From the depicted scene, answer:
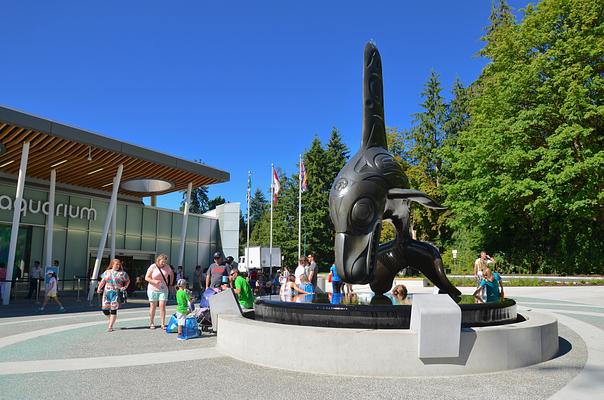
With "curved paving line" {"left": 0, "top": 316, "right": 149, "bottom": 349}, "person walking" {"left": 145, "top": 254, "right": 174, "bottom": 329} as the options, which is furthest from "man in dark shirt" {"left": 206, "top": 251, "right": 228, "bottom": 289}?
"curved paving line" {"left": 0, "top": 316, "right": 149, "bottom": 349}

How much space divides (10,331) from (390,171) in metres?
9.34

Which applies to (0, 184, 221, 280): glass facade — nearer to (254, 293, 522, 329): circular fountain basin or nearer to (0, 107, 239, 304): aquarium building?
(0, 107, 239, 304): aquarium building

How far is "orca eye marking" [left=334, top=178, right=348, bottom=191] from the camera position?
29.5 feet

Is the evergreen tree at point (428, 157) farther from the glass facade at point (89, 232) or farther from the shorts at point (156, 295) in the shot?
the shorts at point (156, 295)


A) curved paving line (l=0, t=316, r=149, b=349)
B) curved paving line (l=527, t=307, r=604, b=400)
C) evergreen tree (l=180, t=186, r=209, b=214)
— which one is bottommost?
curved paving line (l=0, t=316, r=149, b=349)

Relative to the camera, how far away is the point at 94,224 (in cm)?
2822

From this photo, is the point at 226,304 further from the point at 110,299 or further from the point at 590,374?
the point at 590,374

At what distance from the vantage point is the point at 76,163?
22359mm

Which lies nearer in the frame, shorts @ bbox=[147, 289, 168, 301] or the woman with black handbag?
the woman with black handbag

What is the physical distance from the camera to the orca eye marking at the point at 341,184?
29.5 ft

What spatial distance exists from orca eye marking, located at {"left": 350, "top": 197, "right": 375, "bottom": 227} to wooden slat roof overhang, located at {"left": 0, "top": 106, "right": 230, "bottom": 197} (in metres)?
14.3

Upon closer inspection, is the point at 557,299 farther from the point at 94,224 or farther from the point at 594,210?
the point at 94,224

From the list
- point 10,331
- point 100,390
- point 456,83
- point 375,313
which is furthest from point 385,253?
point 456,83

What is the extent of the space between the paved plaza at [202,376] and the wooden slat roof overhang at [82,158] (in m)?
10.3
